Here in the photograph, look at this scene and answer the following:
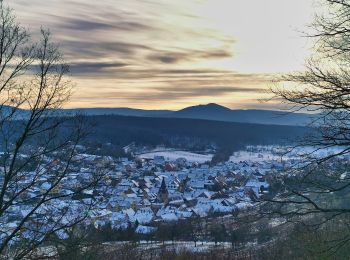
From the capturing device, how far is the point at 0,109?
6.41 m

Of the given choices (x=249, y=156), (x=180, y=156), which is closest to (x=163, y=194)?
(x=180, y=156)

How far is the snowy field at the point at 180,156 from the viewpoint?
101938 millimetres

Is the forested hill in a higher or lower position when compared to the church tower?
higher

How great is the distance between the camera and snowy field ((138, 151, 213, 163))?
334 ft

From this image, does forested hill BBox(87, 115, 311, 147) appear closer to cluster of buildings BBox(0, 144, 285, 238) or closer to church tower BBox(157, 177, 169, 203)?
cluster of buildings BBox(0, 144, 285, 238)

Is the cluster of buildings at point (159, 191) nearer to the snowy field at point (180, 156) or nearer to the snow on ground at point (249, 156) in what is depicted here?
the snowy field at point (180, 156)

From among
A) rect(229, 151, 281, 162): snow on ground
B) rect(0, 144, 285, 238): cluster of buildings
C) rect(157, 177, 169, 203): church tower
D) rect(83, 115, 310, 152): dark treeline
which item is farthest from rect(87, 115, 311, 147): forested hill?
rect(157, 177, 169, 203): church tower

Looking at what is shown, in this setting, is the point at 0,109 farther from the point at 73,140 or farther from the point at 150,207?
the point at 150,207

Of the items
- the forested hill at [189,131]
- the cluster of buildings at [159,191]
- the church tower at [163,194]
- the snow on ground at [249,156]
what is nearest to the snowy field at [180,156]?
the cluster of buildings at [159,191]

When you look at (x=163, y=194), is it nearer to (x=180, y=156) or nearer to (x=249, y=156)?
(x=180, y=156)

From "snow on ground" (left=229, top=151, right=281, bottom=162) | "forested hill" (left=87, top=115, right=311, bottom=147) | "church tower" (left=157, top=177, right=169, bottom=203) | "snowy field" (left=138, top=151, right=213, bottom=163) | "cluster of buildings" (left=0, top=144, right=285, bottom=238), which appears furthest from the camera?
"forested hill" (left=87, top=115, right=311, bottom=147)

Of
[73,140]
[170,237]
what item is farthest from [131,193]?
[73,140]

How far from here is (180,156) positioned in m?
107

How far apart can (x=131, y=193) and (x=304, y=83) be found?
52852mm
